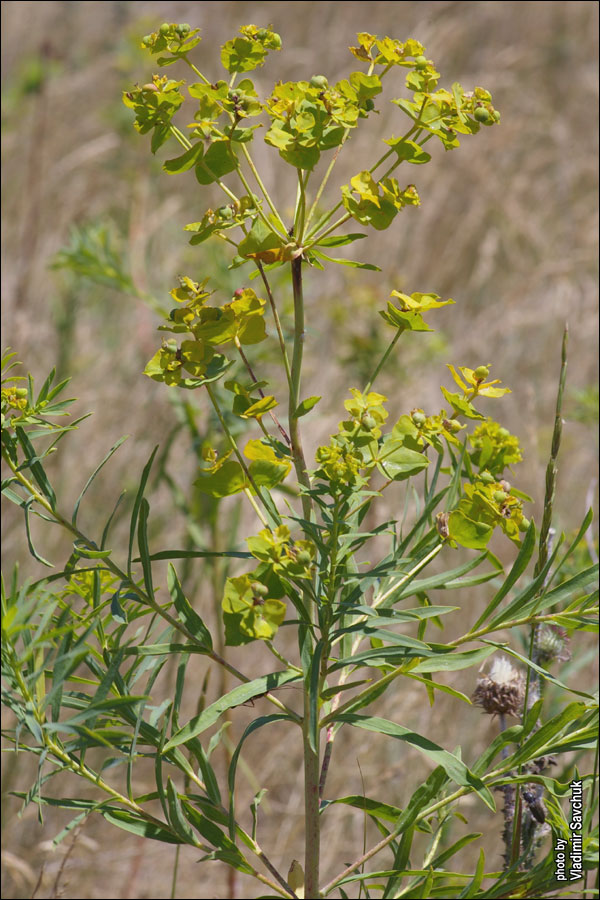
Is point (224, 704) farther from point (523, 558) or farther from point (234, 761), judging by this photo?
point (523, 558)

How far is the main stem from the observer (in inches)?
30.2

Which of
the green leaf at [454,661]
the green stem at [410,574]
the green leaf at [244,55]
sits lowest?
the green leaf at [454,661]

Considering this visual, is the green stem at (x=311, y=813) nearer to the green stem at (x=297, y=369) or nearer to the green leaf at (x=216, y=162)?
the green stem at (x=297, y=369)

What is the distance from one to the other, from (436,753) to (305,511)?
0.79 feet

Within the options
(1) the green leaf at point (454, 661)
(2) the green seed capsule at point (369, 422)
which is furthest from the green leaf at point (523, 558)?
(2) the green seed capsule at point (369, 422)

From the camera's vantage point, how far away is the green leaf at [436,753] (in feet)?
2.43

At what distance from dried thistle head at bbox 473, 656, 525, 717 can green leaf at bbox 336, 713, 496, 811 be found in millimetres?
251

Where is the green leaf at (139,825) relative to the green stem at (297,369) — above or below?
below

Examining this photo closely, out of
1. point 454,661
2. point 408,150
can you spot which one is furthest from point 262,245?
point 454,661

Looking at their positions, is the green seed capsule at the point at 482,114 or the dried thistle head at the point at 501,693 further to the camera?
the dried thistle head at the point at 501,693

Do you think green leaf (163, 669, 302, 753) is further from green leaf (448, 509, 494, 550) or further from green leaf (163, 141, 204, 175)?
green leaf (163, 141, 204, 175)

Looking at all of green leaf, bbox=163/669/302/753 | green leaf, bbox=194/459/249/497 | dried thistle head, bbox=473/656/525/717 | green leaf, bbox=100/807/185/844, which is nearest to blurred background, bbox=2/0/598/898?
dried thistle head, bbox=473/656/525/717

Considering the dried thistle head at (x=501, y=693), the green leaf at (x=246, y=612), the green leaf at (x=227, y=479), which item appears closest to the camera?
the green leaf at (x=246, y=612)

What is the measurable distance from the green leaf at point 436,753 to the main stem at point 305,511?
5 centimetres
